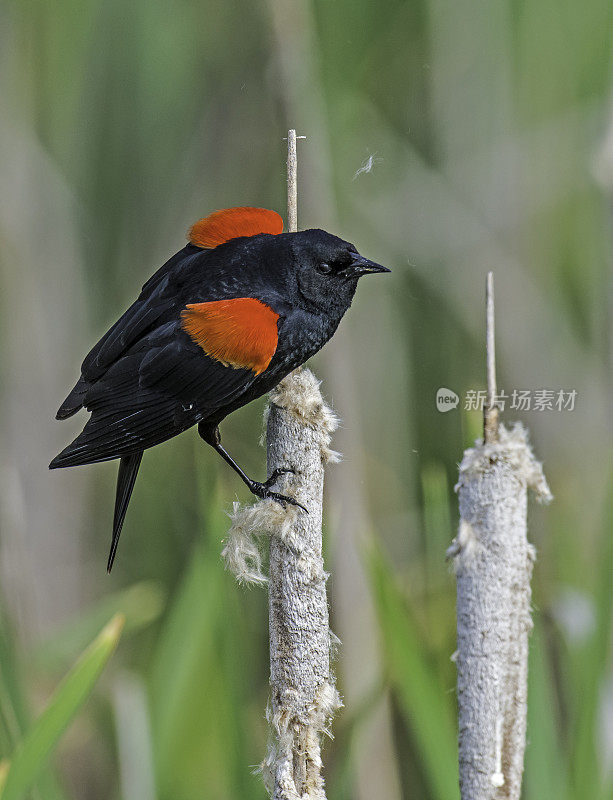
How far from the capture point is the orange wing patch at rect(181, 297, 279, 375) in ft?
2.38

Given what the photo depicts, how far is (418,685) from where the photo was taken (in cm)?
80

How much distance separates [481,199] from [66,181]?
2.08 ft

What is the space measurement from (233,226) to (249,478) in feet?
0.92

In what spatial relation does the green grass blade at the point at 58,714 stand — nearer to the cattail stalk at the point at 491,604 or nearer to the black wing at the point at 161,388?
the black wing at the point at 161,388

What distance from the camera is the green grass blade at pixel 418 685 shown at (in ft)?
2.55

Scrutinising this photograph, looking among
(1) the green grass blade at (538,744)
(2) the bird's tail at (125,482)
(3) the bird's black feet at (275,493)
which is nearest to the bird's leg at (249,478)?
(3) the bird's black feet at (275,493)

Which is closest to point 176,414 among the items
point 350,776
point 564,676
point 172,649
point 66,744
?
point 172,649

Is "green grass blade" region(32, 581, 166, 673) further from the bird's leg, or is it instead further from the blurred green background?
the bird's leg

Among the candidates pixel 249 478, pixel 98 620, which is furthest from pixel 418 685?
pixel 98 620

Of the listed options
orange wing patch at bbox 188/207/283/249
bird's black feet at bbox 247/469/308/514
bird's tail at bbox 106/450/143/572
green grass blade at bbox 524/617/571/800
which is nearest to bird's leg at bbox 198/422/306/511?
bird's black feet at bbox 247/469/308/514

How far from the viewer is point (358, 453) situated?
93 cm

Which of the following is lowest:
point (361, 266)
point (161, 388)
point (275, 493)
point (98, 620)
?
point (98, 620)

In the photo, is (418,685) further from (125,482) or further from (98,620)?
(98,620)

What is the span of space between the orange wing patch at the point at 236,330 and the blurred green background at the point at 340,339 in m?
0.14
